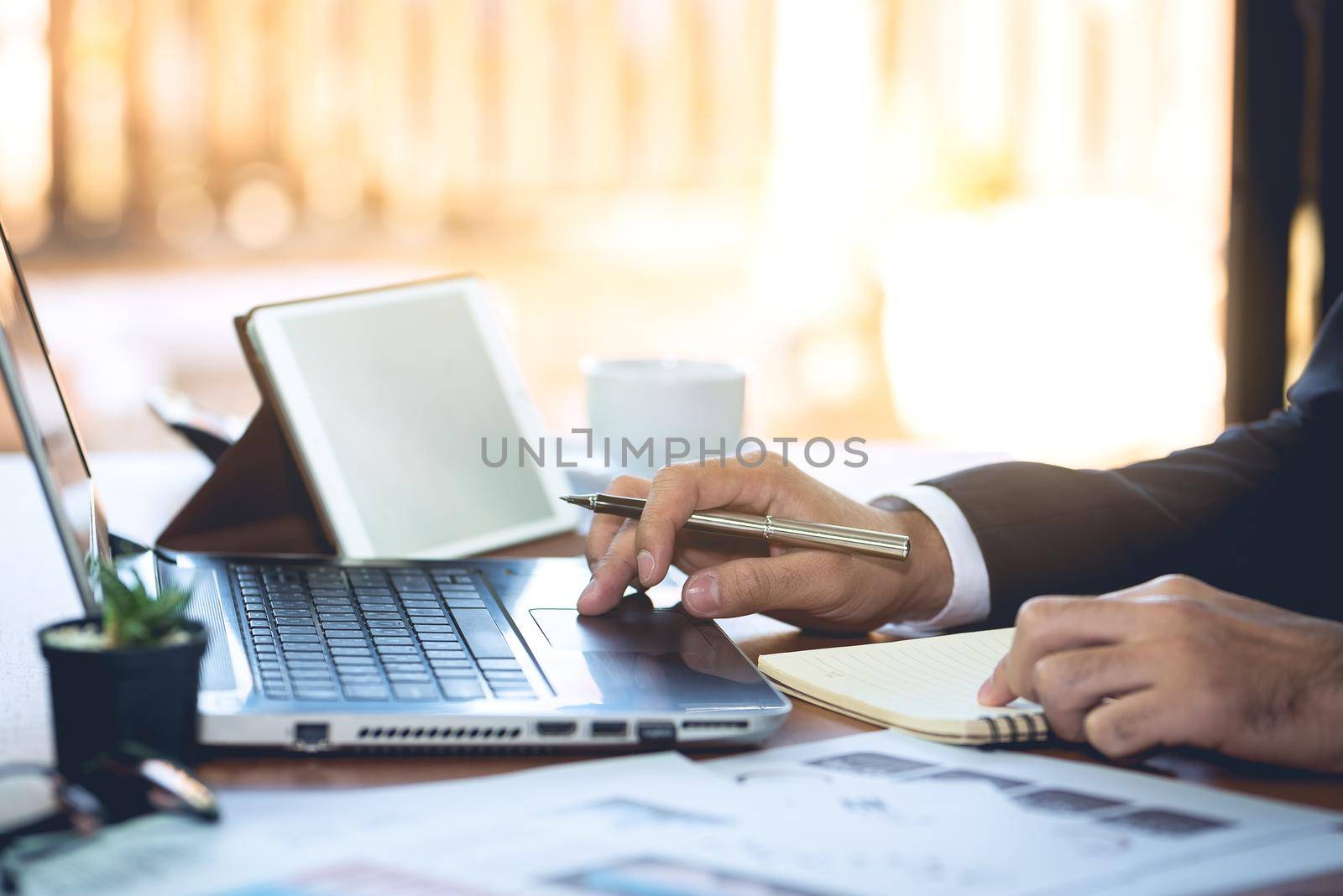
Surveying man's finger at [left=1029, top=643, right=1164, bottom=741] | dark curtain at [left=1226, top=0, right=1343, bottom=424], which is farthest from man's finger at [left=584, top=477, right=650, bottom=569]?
dark curtain at [left=1226, top=0, right=1343, bottom=424]

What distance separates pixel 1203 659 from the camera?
2.02 ft

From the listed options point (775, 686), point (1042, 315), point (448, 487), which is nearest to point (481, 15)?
point (1042, 315)

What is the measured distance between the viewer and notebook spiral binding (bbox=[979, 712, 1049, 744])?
24.8 inches

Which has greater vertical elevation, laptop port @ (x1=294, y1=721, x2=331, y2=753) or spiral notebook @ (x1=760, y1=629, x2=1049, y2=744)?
laptop port @ (x1=294, y1=721, x2=331, y2=753)

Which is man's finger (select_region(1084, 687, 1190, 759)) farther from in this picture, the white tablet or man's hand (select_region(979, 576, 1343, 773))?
the white tablet

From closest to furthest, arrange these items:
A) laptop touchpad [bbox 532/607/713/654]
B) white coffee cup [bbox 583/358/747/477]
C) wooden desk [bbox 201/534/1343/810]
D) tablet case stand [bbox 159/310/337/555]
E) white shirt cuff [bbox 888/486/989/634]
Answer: wooden desk [bbox 201/534/1343/810]
laptop touchpad [bbox 532/607/713/654]
white shirt cuff [bbox 888/486/989/634]
tablet case stand [bbox 159/310/337/555]
white coffee cup [bbox 583/358/747/477]

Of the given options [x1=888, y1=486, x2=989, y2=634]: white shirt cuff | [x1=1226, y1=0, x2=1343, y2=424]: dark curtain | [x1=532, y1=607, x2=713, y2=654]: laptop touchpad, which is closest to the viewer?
[x1=532, y1=607, x2=713, y2=654]: laptop touchpad

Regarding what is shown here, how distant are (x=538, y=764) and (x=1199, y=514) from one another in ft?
1.89

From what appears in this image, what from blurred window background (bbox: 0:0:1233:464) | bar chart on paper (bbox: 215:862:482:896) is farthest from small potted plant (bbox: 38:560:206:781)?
blurred window background (bbox: 0:0:1233:464)

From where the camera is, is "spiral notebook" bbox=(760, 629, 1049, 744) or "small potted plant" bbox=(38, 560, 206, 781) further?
"spiral notebook" bbox=(760, 629, 1049, 744)

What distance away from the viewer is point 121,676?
1.71ft

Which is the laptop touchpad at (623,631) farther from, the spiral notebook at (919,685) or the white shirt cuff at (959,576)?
the white shirt cuff at (959,576)

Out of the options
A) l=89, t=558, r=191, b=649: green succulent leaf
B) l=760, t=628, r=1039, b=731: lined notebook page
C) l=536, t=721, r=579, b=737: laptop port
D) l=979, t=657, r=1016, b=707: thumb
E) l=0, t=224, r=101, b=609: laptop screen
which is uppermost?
l=0, t=224, r=101, b=609: laptop screen

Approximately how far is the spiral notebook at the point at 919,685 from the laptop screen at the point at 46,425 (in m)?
0.35
